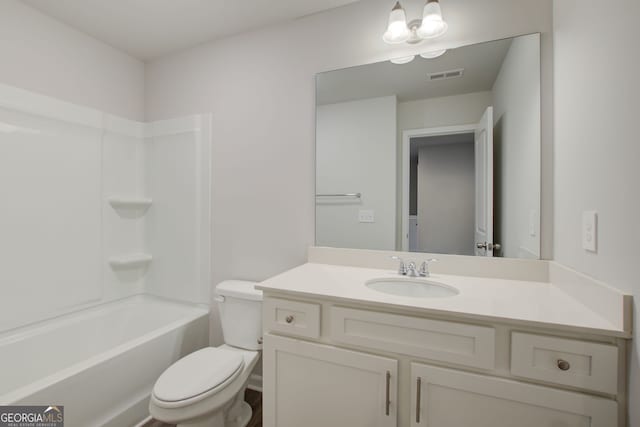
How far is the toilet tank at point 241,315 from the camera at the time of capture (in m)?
1.69

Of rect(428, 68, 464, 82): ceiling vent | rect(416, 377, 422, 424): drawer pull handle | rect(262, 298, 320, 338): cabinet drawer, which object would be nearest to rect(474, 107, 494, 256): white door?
rect(428, 68, 464, 82): ceiling vent

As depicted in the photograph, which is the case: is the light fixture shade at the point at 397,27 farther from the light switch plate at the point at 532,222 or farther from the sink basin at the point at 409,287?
the sink basin at the point at 409,287

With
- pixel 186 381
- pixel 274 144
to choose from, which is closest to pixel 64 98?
pixel 274 144

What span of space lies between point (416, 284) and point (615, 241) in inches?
28.5

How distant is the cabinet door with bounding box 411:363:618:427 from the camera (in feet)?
2.65

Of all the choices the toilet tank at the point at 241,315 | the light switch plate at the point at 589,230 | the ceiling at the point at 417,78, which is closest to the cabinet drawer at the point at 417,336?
the light switch plate at the point at 589,230

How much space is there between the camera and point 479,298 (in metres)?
1.07

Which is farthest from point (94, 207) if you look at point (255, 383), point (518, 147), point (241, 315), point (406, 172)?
point (518, 147)

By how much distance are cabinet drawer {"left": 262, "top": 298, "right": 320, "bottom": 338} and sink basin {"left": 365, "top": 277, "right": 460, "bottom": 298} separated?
1.09 feet

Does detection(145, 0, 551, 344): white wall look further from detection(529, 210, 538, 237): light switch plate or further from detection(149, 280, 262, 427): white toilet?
detection(529, 210, 538, 237): light switch plate

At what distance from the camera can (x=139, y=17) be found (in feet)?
5.81

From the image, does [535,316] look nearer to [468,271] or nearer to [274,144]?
[468,271]

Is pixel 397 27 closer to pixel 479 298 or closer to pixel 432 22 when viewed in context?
pixel 432 22

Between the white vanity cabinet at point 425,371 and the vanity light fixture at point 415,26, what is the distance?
129 centimetres
